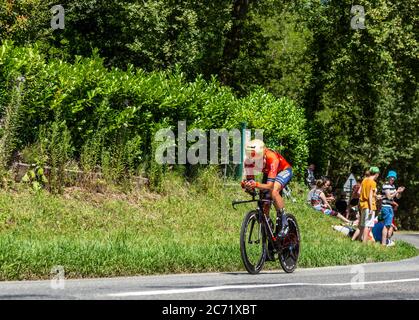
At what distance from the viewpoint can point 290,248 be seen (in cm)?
1248

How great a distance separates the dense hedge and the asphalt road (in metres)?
7.33

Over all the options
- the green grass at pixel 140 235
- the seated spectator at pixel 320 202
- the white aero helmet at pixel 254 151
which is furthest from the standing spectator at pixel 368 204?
the white aero helmet at pixel 254 151

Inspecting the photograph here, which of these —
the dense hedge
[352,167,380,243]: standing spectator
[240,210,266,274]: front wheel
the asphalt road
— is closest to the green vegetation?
the dense hedge

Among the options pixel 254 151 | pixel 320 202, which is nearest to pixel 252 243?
pixel 254 151

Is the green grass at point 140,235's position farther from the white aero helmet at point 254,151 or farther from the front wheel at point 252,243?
the white aero helmet at point 254,151

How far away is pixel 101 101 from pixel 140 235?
448 centimetres

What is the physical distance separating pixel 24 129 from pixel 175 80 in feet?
20.0

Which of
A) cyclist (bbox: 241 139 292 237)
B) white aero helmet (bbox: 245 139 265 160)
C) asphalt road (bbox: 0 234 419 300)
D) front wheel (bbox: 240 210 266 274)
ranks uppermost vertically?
white aero helmet (bbox: 245 139 265 160)

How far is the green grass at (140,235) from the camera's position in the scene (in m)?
11.2

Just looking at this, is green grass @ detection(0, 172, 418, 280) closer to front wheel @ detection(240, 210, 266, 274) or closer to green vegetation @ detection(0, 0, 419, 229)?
front wheel @ detection(240, 210, 266, 274)

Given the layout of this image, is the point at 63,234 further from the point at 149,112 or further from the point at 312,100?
the point at 312,100

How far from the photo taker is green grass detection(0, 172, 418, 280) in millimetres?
11154

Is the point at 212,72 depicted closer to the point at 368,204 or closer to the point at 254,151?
the point at 368,204

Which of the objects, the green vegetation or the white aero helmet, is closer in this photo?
the white aero helmet
